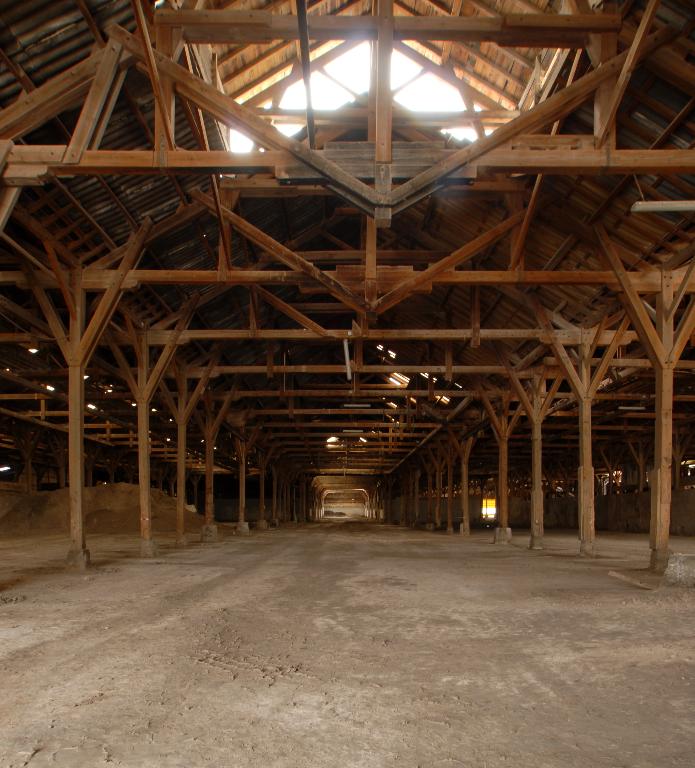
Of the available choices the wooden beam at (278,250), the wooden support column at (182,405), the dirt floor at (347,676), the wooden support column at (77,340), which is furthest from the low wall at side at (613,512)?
the wooden support column at (77,340)

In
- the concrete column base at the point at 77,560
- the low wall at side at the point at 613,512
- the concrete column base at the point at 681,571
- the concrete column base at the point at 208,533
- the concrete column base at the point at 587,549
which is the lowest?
the low wall at side at the point at 613,512

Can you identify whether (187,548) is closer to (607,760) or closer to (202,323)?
(202,323)

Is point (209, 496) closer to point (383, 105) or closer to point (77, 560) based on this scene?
point (77, 560)

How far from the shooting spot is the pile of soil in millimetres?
25938

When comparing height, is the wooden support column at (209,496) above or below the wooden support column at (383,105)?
below

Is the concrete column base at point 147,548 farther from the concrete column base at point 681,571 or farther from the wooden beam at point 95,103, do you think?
the concrete column base at point 681,571

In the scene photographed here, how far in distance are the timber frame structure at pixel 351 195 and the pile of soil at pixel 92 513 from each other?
5.67 metres

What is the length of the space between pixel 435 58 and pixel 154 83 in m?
7.56

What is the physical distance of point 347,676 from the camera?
4.51m

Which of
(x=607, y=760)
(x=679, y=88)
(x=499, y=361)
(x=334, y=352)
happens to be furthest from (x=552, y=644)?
(x=334, y=352)

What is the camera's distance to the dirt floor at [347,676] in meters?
3.25

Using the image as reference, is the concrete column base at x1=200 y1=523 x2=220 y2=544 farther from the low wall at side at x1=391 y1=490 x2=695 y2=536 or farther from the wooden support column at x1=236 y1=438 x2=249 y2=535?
the low wall at side at x1=391 y1=490 x2=695 y2=536

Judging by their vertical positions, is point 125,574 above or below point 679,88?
below

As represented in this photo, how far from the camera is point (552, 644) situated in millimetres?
5496
